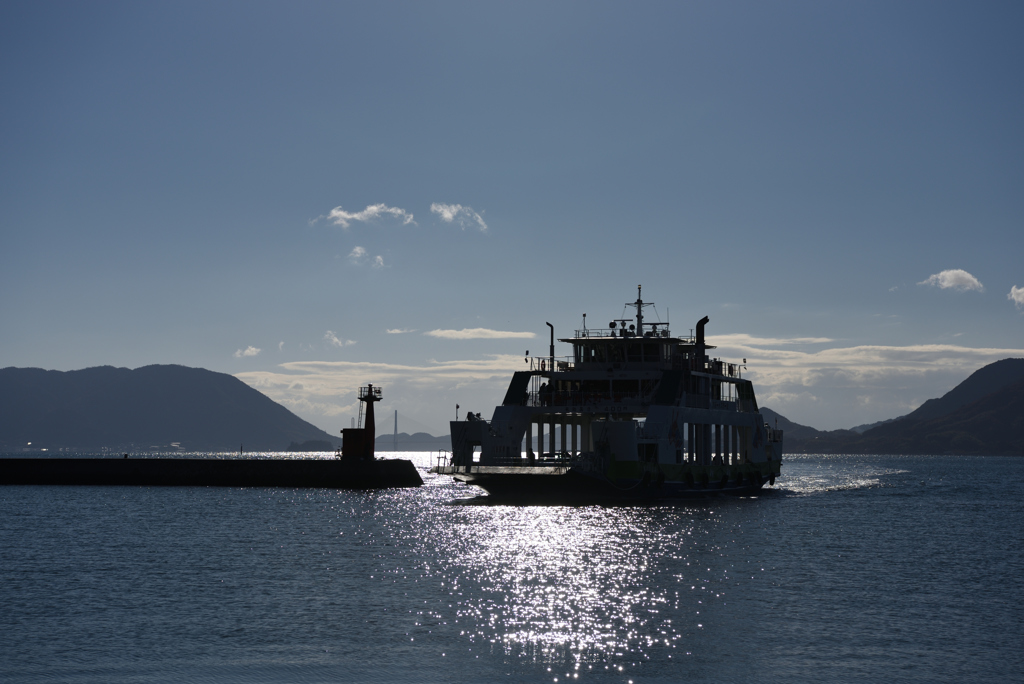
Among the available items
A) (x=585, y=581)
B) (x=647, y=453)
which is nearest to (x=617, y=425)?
(x=647, y=453)

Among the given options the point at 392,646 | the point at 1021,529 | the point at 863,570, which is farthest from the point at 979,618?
the point at 1021,529

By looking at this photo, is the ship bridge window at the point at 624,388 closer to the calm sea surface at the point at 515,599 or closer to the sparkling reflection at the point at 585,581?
the calm sea surface at the point at 515,599

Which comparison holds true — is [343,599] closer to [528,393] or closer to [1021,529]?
[528,393]

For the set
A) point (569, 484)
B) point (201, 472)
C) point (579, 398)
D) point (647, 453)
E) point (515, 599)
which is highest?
point (579, 398)

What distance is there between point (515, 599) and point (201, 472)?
195ft

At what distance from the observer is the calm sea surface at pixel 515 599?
658 inches

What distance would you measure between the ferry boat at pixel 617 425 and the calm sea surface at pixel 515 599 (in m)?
2.01

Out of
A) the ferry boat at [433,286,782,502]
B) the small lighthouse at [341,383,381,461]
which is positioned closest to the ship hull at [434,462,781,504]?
the ferry boat at [433,286,782,502]

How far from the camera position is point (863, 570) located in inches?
1121

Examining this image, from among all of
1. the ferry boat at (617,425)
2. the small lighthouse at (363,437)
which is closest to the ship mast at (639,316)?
the ferry boat at (617,425)

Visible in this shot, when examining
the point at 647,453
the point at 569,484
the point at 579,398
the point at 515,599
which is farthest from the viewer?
the point at 579,398

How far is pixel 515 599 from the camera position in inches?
901

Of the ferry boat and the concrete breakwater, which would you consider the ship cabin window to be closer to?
the ferry boat

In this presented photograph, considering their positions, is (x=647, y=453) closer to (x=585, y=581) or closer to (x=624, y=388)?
(x=624, y=388)
